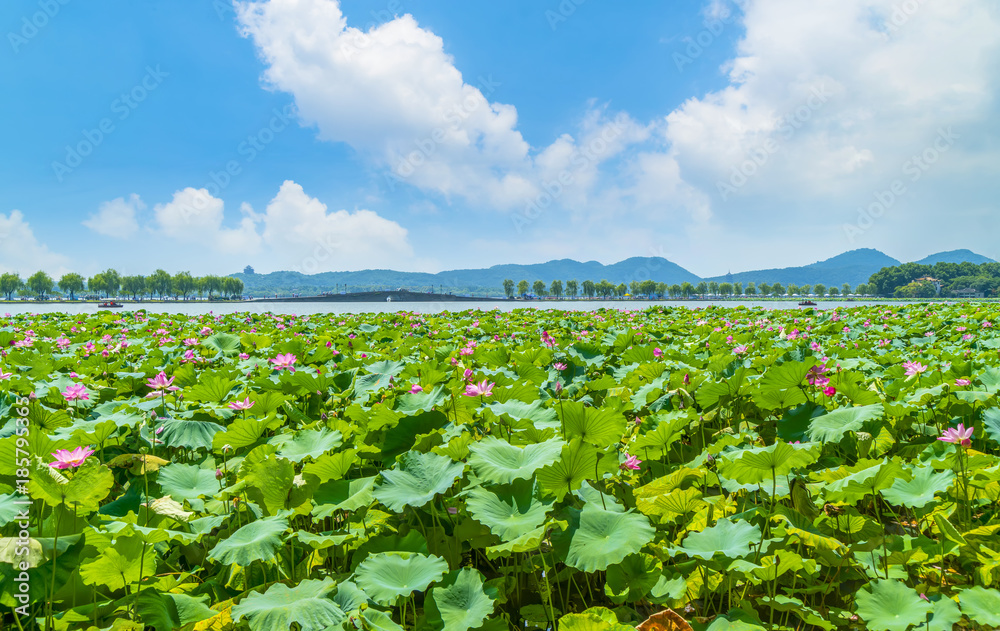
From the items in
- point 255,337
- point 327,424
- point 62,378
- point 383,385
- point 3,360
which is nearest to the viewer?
point 327,424

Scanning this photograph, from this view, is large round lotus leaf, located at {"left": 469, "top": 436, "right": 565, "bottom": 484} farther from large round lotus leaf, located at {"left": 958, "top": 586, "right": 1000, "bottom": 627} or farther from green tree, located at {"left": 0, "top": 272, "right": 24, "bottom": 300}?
green tree, located at {"left": 0, "top": 272, "right": 24, "bottom": 300}

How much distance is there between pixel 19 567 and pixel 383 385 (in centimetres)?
228

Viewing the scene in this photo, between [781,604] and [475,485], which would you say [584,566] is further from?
[781,604]

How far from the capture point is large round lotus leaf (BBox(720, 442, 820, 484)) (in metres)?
1.82

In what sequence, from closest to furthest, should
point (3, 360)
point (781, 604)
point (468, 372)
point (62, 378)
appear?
point (781, 604), point (468, 372), point (62, 378), point (3, 360)

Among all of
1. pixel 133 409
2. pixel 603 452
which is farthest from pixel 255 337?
pixel 603 452

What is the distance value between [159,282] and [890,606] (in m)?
126

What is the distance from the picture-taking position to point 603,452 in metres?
1.93

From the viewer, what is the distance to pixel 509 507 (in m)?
1.69

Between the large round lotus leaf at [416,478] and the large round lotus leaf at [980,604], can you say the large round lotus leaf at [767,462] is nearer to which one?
the large round lotus leaf at [980,604]

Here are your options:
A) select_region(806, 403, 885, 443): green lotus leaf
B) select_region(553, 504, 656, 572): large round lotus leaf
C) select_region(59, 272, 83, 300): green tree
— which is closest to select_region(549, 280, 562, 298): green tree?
select_region(59, 272, 83, 300): green tree

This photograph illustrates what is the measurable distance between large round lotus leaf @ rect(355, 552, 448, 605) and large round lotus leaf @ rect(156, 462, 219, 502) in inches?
44.3

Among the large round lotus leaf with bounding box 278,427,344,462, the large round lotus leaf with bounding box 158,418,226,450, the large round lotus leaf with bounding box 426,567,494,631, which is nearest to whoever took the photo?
the large round lotus leaf with bounding box 426,567,494,631

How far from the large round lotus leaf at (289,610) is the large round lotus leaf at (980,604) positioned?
1.88 m
